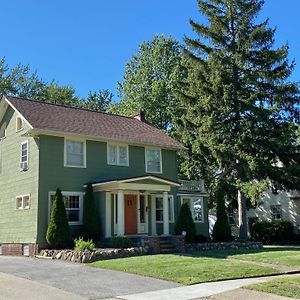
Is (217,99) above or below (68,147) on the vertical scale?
above

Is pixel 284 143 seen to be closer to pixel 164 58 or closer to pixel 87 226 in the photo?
pixel 87 226

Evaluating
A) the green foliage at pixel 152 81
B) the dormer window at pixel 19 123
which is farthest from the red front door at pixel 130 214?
the green foliage at pixel 152 81

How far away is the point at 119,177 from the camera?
24828mm

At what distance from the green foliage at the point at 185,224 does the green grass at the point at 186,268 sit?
24.5 ft

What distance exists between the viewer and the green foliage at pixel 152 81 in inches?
1636

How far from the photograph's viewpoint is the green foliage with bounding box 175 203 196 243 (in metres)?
24.8

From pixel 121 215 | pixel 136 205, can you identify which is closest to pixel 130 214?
pixel 136 205

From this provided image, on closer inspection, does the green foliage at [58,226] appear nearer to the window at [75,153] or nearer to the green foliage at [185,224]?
the window at [75,153]

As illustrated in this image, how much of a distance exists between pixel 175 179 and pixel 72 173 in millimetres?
6916

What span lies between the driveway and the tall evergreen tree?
46.4 feet

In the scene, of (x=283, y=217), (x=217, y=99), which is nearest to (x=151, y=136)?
(x=217, y=99)

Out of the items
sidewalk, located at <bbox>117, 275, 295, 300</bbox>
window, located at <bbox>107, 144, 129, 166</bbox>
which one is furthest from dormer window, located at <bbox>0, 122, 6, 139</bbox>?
sidewalk, located at <bbox>117, 275, 295, 300</bbox>

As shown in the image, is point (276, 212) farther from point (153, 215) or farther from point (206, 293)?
point (206, 293)

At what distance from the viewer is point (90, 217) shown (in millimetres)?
22266
